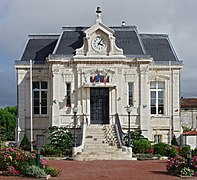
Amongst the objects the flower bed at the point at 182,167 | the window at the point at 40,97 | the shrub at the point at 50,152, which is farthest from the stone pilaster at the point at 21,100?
the flower bed at the point at 182,167

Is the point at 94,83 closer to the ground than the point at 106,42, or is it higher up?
closer to the ground

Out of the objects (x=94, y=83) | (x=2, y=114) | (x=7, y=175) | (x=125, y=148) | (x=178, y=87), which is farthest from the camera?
(x=2, y=114)

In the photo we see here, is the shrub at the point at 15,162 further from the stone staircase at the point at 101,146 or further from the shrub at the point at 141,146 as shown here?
the shrub at the point at 141,146

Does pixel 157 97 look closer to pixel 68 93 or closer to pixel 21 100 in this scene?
pixel 68 93

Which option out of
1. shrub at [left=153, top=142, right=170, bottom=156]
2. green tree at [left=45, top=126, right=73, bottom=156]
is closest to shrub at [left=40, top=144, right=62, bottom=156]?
Answer: green tree at [left=45, top=126, right=73, bottom=156]

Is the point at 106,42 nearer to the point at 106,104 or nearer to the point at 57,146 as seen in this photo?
the point at 106,104

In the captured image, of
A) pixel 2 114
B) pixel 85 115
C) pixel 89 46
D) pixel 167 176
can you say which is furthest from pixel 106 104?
pixel 2 114

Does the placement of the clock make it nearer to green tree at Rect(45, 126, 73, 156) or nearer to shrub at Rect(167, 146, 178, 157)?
green tree at Rect(45, 126, 73, 156)

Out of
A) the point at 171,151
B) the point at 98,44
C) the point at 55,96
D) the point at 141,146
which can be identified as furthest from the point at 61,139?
the point at 98,44

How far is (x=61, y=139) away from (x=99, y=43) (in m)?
8.00

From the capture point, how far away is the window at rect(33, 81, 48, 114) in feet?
135

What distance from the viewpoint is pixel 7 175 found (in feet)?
67.7

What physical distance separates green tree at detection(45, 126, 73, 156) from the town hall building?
1.14 meters

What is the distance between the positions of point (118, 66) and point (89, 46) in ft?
8.58
